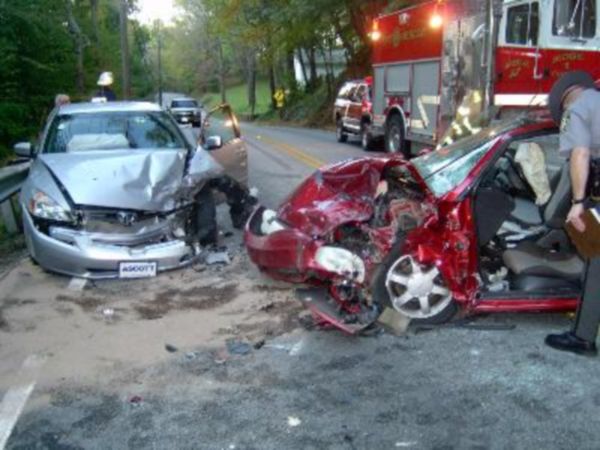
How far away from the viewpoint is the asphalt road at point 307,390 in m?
3.59

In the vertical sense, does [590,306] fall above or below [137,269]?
above

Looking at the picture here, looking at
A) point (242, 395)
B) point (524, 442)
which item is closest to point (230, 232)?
point (242, 395)

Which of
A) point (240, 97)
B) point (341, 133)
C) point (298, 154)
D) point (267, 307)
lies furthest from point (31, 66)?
point (240, 97)

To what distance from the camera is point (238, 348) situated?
4785 mm

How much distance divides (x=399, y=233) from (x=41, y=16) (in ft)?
50.1

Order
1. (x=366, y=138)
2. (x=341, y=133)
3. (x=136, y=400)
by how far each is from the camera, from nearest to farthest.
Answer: (x=136, y=400), (x=366, y=138), (x=341, y=133)

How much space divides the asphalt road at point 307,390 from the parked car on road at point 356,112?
13363 mm

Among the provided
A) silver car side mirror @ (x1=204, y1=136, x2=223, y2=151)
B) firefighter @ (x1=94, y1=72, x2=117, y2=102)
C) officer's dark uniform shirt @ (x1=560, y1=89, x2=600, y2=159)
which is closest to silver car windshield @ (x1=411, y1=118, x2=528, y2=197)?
officer's dark uniform shirt @ (x1=560, y1=89, x2=600, y2=159)

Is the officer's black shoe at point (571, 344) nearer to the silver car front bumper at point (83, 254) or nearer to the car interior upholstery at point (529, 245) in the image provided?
the car interior upholstery at point (529, 245)

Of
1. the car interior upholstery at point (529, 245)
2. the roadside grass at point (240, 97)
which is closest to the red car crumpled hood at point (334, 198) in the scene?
the car interior upholstery at point (529, 245)

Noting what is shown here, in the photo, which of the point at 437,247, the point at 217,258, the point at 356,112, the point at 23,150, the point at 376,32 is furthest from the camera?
the point at 356,112

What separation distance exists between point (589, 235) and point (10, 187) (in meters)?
6.40

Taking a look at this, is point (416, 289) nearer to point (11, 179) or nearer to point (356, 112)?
point (11, 179)

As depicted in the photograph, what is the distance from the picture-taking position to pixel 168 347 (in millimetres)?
4840
